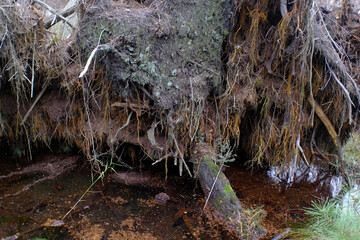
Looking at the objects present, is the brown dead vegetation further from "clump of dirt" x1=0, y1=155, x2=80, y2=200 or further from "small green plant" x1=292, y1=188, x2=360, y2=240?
"small green plant" x1=292, y1=188, x2=360, y2=240

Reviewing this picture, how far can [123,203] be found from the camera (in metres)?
3.06

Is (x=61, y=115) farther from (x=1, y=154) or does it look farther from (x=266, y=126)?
(x=266, y=126)

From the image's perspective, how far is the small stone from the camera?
3.12 m

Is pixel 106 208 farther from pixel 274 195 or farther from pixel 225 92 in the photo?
pixel 274 195

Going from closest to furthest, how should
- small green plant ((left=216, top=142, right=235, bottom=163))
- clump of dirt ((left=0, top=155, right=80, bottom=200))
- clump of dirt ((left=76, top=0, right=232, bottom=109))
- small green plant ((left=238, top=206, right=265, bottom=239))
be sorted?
small green plant ((left=238, top=206, right=265, bottom=239)) < clump of dirt ((left=76, top=0, right=232, bottom=109)) < small green plant ((left=216, top=142, right=235, bottom=163)) < clump of dirt ((left=0, top=155, right=80, bottom=200))

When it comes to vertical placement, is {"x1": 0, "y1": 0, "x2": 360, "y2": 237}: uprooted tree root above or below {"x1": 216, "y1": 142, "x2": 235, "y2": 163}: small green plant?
above

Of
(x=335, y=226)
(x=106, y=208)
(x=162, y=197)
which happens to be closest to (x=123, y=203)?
(x=106, y=208)

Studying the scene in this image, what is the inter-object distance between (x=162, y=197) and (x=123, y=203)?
0.44 m

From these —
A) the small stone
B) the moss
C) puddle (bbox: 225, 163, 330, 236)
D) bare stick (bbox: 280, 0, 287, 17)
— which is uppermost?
bare stick (bbox: 280, 0, 287, 17)

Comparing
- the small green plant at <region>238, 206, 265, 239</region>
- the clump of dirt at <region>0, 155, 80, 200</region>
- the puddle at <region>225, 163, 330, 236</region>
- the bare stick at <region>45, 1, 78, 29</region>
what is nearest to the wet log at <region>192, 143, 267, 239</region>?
the small green plant at <region>238, 206, 265, 239</region>


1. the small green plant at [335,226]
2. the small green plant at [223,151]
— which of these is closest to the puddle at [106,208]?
the small green plant at [223,151]

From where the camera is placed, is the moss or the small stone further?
the small stone

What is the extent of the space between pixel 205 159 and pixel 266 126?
0.97m

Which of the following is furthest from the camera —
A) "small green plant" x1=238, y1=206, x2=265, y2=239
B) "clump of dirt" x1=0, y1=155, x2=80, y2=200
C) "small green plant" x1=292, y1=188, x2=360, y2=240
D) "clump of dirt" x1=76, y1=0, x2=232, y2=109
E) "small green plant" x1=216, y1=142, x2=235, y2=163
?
"clump of dirt" x1=0, y1=155, x2=80, y2=200
